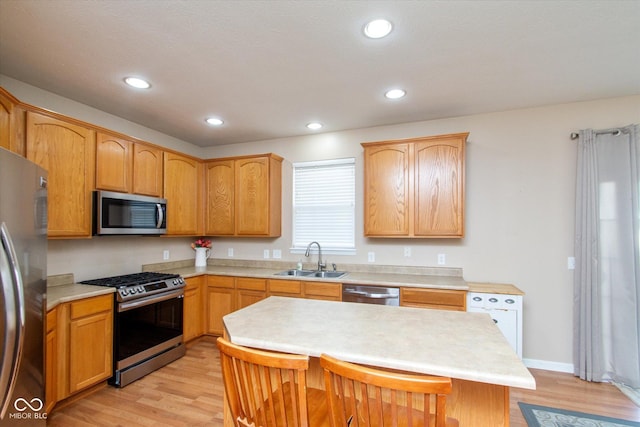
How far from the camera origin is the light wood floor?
2227 mm

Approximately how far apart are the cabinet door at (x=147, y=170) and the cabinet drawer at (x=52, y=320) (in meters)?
1.35

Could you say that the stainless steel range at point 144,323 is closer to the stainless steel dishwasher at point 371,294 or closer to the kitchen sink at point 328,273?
the kitchen sink at point 328,273

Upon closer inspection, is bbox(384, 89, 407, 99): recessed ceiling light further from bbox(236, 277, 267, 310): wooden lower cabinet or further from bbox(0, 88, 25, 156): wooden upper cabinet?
bbox(0, 88, 25, 156): wooden upper cabinet

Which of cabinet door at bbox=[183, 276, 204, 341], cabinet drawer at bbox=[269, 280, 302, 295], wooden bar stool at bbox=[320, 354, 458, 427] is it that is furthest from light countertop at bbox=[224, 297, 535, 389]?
cabinet door at bbox=[183, 276, 204, 341]

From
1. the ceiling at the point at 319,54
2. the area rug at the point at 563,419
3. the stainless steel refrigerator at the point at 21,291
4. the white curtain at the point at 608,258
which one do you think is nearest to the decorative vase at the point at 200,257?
the ceiling at the point at 319,54

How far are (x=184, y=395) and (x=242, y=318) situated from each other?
4.77ft

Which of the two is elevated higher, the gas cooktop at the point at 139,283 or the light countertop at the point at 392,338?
the light countertop at the point at 392,338

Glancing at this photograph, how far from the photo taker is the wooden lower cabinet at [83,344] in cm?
230

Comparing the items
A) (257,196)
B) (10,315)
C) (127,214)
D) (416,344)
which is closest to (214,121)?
(257,196)

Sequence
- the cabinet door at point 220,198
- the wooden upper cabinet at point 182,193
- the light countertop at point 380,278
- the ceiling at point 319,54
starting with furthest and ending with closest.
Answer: the cabinet door at point 220,198
the wooden upper cabinet at point 182,193
the light countertop at point 380,278
the ceiling at point 319,54

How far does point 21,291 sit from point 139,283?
1647mm

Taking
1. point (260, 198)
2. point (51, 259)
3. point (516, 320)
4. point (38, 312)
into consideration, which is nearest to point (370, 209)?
point (260, 198)

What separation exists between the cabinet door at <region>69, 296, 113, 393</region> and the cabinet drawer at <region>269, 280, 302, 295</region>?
1.54 m

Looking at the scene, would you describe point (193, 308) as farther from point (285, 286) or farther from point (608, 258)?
point (608, 258)
